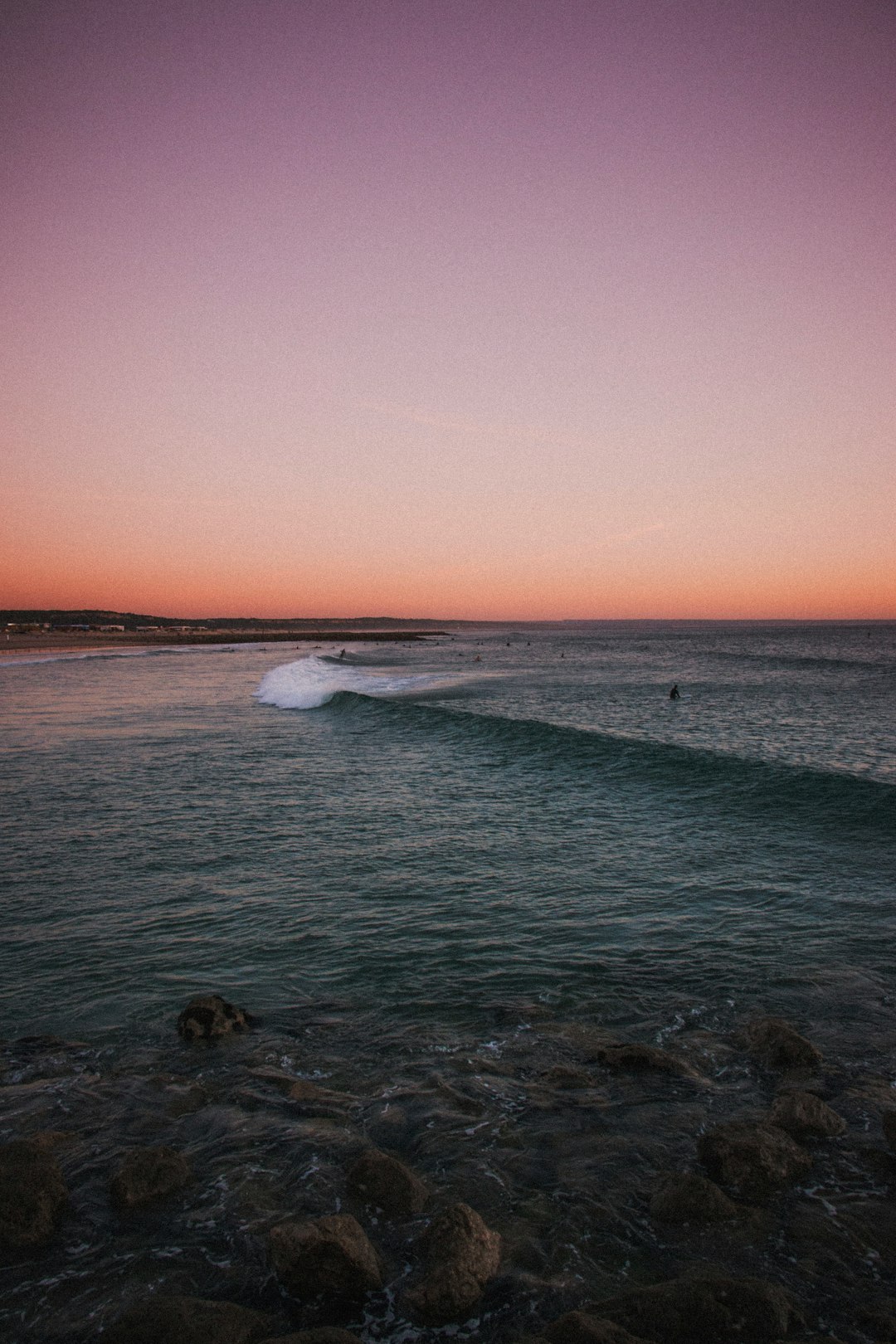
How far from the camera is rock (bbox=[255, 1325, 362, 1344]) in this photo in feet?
10.6

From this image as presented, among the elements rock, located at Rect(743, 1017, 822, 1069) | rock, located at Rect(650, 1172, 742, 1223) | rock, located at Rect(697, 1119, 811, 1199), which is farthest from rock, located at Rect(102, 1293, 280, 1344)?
rock, located at Rect(743, 1017, 822, 1069)

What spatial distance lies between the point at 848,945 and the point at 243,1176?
698 cm

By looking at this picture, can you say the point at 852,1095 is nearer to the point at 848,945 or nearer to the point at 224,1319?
the point at 848,945

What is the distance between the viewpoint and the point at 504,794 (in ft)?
53.5

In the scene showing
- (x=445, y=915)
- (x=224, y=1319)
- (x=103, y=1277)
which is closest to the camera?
(x=224, y=1319)

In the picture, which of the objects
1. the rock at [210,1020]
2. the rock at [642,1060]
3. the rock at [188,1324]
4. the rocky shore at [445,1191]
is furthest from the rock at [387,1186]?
the rock at [210,1020]

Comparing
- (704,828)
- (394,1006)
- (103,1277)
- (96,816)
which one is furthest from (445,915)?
(96,816)

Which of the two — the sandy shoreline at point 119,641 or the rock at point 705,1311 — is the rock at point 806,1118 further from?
the sandy shoreline at point 119,641

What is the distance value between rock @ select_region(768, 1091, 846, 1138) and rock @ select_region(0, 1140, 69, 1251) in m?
4.67

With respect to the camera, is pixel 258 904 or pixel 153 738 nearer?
pixel 258 904

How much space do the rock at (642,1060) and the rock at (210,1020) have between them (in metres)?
3.17

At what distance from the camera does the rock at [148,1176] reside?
4.38m

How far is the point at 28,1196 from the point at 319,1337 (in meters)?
2.06

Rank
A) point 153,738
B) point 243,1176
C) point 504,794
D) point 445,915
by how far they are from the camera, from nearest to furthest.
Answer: point 243,1176 < point 445,915 < point 504,794 < point 153,738
